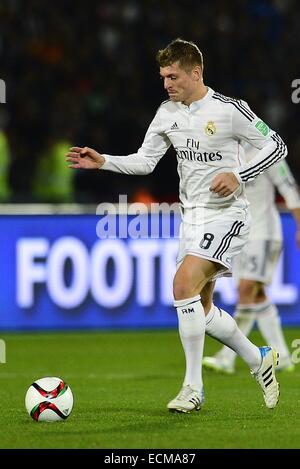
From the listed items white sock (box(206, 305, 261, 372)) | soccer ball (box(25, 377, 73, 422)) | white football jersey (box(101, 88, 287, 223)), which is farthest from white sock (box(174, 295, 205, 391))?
soccer ball (box(25, 377, 73, 422))

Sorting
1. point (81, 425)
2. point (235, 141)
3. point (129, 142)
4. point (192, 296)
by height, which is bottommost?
point (81, 425)

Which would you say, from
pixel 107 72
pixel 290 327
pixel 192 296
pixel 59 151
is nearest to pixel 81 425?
pixel 192 296

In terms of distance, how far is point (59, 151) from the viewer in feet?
46.5

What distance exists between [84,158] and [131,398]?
67.9 inches

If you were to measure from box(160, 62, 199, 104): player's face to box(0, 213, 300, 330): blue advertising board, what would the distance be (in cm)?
505

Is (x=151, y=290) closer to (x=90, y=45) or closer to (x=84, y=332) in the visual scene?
(x=84, y=332)

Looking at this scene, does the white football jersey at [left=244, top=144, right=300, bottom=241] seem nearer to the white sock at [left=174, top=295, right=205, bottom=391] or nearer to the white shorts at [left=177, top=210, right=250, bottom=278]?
the white shorts at [left=177, top=210, right=250, bottom=278]

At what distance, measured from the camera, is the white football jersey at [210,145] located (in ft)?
22.6

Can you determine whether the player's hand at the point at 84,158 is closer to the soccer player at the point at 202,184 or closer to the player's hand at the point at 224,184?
the soccer player at the point at 202,184

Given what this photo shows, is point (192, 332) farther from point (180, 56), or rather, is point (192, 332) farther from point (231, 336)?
point (180, 56)

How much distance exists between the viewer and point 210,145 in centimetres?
694

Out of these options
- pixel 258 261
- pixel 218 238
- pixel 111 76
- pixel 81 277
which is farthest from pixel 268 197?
pixel 111 76

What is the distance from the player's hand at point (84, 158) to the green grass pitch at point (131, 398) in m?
1.45

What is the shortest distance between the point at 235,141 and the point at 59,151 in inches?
289
